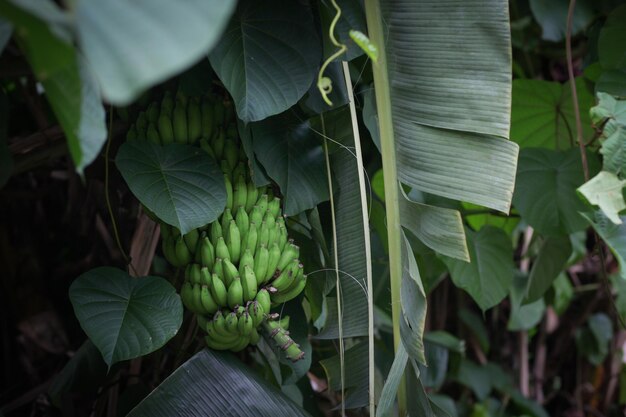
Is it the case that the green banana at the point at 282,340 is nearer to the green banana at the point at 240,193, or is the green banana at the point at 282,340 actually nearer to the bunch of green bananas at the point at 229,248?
the bunch of green bananas at the point at 229,248

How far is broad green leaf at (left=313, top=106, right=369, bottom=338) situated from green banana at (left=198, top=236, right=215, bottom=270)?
18 centimetres

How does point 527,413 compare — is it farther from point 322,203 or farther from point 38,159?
point 38,159

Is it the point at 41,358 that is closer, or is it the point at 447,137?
the point at 447,137

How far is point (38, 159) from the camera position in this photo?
39.7 inches

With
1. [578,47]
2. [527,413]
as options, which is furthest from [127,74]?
[527,413]

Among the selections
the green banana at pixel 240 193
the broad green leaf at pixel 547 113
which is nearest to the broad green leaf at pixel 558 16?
the broad green leaf at pixel 547 113

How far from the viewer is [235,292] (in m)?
0.70

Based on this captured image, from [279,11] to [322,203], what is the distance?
0.25 metres

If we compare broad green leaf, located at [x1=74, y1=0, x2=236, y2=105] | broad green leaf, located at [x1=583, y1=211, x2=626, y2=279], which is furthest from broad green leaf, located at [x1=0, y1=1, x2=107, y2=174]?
broad green leaf, located at [x1=583, y1=211, x2=626, y2=279]

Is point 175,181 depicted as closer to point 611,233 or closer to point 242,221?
point 242,221

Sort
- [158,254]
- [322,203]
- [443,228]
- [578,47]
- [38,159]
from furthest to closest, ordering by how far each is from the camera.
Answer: [578,47]
[158,254]
[38,159]
[322,203]
[443,228]

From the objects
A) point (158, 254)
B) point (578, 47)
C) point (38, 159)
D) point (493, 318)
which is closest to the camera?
point (38, 159)

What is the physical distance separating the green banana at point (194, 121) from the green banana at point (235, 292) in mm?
203

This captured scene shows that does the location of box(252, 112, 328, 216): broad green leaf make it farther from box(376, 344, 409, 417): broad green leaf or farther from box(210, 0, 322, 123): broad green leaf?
box(376, 344, 409, 417): broad green leaf
